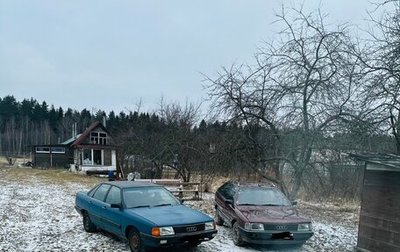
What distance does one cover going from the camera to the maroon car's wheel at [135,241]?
7662 millimetres

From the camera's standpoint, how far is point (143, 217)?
773 cm

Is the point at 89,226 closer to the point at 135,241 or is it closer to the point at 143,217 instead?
the point at 135,241

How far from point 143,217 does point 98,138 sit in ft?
130

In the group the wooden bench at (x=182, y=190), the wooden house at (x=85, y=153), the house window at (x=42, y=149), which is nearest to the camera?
the wooden bench at (x=182, y=190)

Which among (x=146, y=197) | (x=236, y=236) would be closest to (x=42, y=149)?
(x=146, y=197)

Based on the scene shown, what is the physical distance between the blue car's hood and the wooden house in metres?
32.2

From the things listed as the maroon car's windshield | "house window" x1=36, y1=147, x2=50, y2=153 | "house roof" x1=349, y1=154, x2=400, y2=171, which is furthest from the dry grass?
"house roof" x1=349, y1=154, x2=400, y2=171

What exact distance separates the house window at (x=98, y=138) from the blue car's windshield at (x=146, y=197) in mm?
37554

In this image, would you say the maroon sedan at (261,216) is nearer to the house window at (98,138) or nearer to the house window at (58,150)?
the house window at (98,138)

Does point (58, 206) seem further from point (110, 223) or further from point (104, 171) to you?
point (104, 171)

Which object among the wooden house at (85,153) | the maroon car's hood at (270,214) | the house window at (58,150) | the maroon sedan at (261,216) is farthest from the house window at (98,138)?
the maroon car's hood at (270,214)

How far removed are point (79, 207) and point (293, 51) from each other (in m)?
9.05

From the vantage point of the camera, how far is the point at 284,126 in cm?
1411

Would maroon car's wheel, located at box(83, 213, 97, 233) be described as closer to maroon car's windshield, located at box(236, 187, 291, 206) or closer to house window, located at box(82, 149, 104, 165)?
maroon car's windshield, located at box(236, 187, 291, 206)
